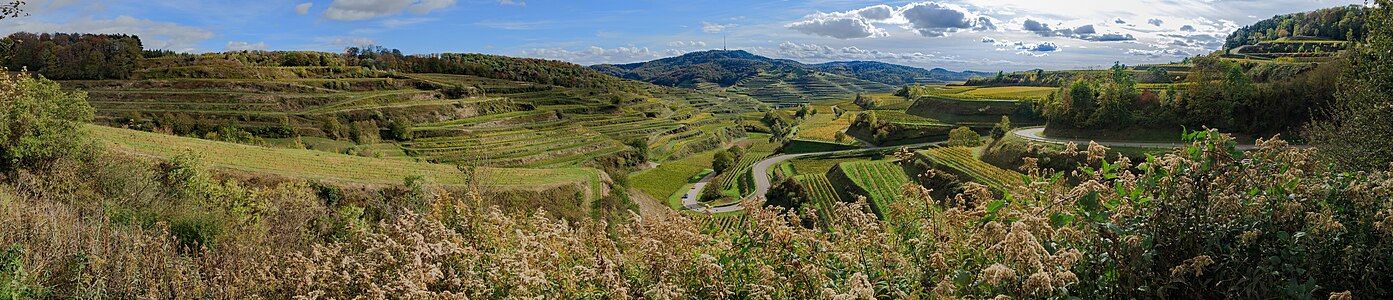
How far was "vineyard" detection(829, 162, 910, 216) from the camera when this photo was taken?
41056mm

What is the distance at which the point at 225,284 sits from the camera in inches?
297

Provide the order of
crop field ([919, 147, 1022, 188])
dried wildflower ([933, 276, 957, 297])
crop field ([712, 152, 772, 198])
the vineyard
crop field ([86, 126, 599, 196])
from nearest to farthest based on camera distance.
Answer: dried wildflower ([933, 276, 957, 297]) → crop field ([86, 126, 599, 196]) → crop field ([919, 147, 1022, 188]) → the vineyard → crop field ([712, 152, 772, 198])

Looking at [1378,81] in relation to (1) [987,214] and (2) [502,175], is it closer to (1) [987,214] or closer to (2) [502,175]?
(1) [987,214]

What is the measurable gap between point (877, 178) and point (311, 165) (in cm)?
3667

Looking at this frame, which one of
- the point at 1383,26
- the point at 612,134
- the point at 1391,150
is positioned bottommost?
the point at 612,134

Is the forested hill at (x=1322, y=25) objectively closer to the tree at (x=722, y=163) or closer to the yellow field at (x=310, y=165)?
the tree at (x=722, y=163)

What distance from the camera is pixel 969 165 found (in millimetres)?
44719

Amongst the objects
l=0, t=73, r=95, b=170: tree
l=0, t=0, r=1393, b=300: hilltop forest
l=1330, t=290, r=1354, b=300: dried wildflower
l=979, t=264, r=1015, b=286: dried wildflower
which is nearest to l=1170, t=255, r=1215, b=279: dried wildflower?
l=0, t=0, r=1393, b=300: hilltop forest

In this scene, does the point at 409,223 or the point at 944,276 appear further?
the point at 409,223

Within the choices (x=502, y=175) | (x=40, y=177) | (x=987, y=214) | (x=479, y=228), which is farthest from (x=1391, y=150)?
(x=502, y=175)

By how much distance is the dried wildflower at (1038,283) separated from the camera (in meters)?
2.62

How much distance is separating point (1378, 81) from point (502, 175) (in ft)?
129

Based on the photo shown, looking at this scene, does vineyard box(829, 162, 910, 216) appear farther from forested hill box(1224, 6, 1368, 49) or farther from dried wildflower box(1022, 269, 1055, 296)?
forested hill box(1224, 6, 1368, 49)

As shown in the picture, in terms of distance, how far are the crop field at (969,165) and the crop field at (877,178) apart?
2.81 m
